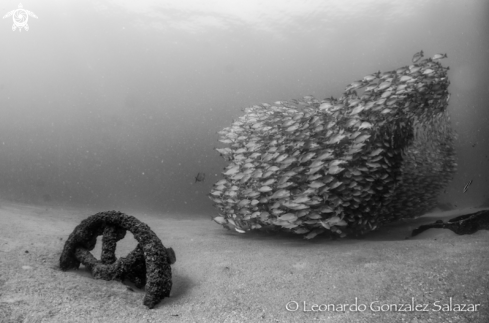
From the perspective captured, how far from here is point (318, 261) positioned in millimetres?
3934

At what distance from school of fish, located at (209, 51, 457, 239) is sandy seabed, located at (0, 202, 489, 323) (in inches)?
51.0

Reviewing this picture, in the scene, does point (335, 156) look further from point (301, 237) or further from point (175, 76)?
point (175, 76)

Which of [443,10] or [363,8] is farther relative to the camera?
[443,10]

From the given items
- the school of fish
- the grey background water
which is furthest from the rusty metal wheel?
the grey background water

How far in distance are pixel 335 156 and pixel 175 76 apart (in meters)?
52.2

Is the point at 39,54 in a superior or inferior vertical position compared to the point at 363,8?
superior

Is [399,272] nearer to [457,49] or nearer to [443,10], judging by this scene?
[443,10]

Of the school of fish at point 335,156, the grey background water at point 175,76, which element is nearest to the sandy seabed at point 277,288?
the school of fish at point 335,156

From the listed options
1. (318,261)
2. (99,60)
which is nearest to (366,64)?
(99,60)

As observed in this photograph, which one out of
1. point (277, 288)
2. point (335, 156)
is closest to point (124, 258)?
point (277, 288)

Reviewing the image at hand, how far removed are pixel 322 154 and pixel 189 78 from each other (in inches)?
2082

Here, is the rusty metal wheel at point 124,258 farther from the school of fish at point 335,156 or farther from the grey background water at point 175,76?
the grey background water at point 175,76

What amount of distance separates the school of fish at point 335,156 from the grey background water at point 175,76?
49.5 feet

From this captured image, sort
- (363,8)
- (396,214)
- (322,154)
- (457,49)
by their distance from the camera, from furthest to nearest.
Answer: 1. (457,49)
2. (363,8)
3. (396,214)
4. (322,154)
